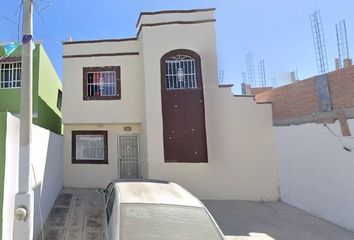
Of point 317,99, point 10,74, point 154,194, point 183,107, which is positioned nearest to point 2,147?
point 154,194

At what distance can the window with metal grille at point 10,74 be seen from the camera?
1264 cm

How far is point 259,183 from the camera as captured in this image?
11.5 m

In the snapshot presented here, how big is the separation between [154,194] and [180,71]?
765 centimetres

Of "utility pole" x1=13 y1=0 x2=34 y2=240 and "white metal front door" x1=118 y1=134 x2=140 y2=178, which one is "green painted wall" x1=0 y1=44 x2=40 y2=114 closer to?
"white metal front door" x1=118 y1=134 x2=140 y2=178

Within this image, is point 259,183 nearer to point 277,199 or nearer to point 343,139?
point 277,199

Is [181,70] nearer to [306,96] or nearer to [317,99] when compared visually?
[306,96]

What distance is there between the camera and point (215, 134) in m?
11.6

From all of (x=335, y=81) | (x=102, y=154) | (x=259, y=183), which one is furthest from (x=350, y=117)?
(x=102, y=154)

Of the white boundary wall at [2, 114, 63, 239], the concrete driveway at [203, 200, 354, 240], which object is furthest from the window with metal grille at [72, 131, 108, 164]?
the concrete driveway at [203, 200, 354, 240]

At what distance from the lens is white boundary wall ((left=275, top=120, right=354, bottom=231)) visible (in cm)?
800

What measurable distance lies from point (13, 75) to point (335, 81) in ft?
38.4

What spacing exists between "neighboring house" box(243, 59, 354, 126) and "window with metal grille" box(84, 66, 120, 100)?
6.19 m

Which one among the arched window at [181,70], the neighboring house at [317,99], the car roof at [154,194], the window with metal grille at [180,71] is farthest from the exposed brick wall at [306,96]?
the car roof at [154,194]

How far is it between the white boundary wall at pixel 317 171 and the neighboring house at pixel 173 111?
2.31ft
